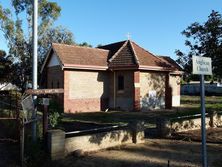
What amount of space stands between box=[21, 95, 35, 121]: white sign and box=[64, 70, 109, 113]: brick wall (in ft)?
52.1

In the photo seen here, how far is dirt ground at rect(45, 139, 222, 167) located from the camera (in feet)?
32.4

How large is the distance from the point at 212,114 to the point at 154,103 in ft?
38.4

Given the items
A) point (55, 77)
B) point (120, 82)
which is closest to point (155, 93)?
point (120, 82)

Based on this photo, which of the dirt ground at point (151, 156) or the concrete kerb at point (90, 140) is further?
the concrete kerb at point (90, 140)

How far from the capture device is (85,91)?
27172 mm

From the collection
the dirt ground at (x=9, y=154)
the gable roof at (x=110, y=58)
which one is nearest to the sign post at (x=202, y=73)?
the dirt ground at (x=9, y=154)

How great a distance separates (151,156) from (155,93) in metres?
18.3

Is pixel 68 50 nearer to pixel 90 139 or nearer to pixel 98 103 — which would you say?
pixel 98 103

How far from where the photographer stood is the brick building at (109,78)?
2664 centimetres

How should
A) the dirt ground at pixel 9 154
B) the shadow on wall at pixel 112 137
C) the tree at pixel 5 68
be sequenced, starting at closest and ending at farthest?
the dirt ground at pixel 9 154
the shadow on wall at pixel 112 137
the tree at pixel 5 68

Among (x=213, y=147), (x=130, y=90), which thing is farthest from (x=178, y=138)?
(x=130, y=90)

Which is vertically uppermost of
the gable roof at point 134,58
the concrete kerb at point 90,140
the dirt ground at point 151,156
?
the gable roof at point 134,58

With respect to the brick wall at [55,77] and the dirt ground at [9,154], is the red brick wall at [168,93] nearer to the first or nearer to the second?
the brick wall at [55,77]

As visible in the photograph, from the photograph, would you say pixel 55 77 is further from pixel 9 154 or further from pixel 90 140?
pixel 9 154
